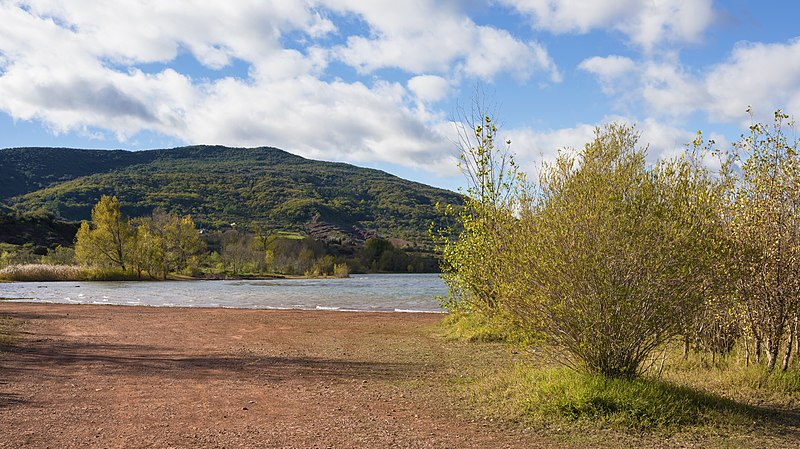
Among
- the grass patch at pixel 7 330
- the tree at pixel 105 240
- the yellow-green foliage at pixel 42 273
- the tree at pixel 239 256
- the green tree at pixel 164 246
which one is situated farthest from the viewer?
the tree at pixel 239 256

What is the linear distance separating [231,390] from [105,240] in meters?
68.4

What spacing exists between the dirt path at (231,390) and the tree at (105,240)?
184 feet

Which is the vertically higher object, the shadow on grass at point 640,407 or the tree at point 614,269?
the tree at point 614,269

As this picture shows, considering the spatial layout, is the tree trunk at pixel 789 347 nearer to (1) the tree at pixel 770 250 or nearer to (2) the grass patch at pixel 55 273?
(1) the tree at pixel 770 250

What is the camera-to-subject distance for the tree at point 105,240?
231 feet

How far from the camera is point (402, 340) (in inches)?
700

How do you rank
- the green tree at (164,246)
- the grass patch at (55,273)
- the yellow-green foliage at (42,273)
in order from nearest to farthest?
the yellow-green foliage at (42,273) → the grass patch at (55,273) → the green tree at (164,246)

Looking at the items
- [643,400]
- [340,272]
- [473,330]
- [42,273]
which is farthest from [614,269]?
[340,272]

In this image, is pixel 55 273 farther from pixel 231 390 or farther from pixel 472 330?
pixel 231 390

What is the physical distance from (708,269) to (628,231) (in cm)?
125

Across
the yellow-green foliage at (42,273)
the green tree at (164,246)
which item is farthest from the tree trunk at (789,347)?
the green tree at (164,246)

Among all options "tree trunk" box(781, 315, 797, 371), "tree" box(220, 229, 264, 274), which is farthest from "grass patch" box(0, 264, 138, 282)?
"tree trunk" box(781, 315, 797, 371)

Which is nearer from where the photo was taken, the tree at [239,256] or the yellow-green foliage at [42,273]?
the yellow-green foliage at [42,273]

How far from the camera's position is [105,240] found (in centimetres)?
7131
